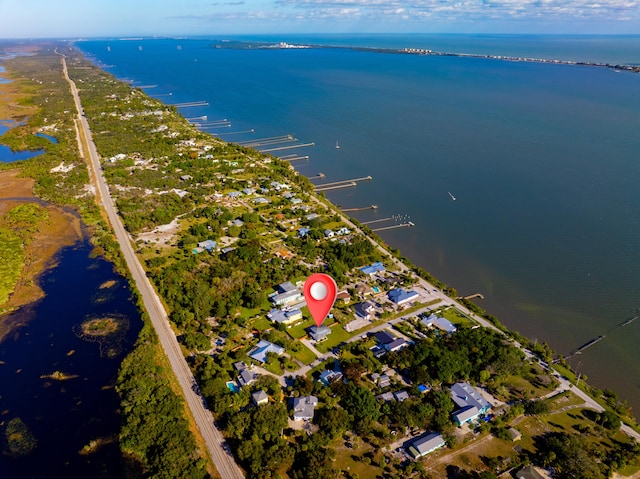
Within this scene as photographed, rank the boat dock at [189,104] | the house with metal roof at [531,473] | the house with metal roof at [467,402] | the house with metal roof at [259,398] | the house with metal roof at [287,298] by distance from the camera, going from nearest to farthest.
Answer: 1. the house with metal roof at [531,473]
2. the house with metal roof at [467,402]
3. the house with metal roof at [259,398]
4. the house with metal roof at [287,298]
5. the boat dock at [189,104]

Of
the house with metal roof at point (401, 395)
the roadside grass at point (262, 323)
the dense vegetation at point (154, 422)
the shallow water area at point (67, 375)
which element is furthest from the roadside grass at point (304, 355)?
the shallow water area at point (67, 375)

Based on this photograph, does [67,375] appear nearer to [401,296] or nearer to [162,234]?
[162,234]

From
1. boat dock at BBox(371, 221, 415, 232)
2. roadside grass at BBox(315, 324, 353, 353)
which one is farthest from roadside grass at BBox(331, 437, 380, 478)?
boat dock at BBox(371, 221, 415, 232)

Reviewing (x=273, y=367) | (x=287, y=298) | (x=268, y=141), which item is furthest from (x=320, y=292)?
(x=268, y=141)

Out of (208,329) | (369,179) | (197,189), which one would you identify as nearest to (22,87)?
(197,189)

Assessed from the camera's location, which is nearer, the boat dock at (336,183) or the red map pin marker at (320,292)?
the red map pin marker at (320,292)

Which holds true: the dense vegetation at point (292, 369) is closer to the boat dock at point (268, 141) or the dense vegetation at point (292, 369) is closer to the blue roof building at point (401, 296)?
the blue roof building at point (401, 296)

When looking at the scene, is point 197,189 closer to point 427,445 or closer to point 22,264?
point 22,264
